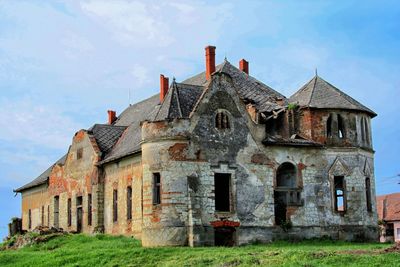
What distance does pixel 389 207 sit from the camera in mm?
61312

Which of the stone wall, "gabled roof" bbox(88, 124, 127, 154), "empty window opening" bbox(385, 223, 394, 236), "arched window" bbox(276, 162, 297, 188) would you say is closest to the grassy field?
"arched window" bbox(276, 162, 297, 188)

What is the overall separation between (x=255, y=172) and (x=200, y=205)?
359cm

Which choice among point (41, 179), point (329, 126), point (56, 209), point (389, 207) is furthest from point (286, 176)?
point (389, 207)

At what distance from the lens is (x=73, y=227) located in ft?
139

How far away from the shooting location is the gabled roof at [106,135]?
4094 centimetres

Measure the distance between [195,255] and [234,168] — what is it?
263 inches

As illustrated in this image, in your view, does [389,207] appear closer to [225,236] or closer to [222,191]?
[222,191]

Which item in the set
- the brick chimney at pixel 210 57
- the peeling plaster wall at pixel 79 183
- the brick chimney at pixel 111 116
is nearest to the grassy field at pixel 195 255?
the peeling plaster wall at pixel 79 183

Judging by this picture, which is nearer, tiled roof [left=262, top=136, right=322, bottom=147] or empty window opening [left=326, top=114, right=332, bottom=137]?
tiled roof [left=262, top=136, right=322, bottom=147]

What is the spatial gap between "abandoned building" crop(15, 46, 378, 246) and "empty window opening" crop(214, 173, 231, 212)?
0.06 m

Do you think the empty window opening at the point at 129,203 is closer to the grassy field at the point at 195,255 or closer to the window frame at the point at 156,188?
the grassy field at the point at 195,255

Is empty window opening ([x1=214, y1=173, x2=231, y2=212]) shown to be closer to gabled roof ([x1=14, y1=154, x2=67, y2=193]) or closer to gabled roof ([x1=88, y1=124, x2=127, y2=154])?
gabled roof ([x1=88, y1=124, x2=127, y2=154])

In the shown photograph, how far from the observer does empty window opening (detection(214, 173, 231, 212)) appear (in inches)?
1298

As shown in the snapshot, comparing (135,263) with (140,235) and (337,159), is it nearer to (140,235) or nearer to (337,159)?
(140,235)
